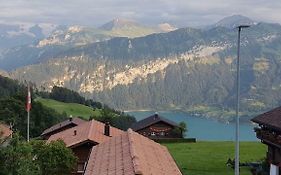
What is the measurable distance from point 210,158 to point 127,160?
97.8 ft

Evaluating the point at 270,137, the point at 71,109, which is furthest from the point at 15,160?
the point at 71,109

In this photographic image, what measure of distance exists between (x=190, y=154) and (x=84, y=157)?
15.1 metres

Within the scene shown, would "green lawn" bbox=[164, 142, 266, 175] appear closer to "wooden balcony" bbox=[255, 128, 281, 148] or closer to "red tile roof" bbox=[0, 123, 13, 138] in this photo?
"wooden balcony" bbox=[255, 128, 281, 148]

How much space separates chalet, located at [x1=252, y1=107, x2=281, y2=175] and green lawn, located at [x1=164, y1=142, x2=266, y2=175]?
6.24 m

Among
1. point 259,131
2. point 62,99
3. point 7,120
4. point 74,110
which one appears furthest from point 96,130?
point 62,99

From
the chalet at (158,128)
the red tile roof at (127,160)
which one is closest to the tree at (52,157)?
the red tile roof at (127,160)

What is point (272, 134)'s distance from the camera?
34250 millimetres

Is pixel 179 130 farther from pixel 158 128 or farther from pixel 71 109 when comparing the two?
pixel 71 109

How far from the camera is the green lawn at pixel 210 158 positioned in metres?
42.8

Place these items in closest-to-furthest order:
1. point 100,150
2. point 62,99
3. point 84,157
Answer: point 100,150
point 84,157
point 62,99

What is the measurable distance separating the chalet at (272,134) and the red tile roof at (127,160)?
7882 millimetres

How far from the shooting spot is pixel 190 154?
55.0 m

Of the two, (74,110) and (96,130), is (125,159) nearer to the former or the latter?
(96,130)

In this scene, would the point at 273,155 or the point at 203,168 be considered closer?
the point at 273,155
